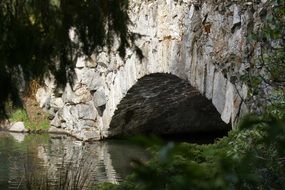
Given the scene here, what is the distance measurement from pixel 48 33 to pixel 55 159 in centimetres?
615

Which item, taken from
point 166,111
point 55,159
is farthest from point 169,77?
point 166,111

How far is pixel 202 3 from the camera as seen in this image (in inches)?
279

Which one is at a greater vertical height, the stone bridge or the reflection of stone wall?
the stone bridge

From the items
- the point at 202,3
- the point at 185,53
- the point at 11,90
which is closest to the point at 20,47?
the point at 11,90

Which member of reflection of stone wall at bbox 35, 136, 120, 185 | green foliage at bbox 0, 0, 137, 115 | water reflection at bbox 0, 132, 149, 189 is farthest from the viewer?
reflection of stone wall at bbox 35, 136, 120, 185

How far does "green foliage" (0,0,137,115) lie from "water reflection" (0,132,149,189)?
1950mm

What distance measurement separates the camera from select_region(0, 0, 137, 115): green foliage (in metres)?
3.08

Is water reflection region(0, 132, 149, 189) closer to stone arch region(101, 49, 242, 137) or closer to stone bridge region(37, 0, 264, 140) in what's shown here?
stone bridge region(37, 0, 264, 140)

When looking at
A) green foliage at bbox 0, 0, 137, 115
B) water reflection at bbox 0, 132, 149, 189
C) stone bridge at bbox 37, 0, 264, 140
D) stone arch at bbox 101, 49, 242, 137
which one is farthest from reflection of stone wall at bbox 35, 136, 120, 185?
green foliage at bbox 0, 0, 137, 115

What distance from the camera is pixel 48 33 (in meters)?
3.14

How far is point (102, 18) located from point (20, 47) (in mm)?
488

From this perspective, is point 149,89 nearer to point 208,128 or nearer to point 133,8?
point 133,8

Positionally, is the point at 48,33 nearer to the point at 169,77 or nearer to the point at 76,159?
the point at 76,159

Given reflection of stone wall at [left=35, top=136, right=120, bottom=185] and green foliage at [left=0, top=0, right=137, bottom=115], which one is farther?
reflection of stone wall at [left=35, top=136, right=120, bottom=185]
